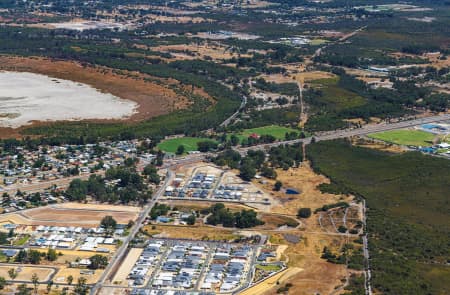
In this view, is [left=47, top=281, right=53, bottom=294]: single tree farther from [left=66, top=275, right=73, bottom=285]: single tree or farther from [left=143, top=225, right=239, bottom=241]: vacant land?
[left=143, top=225, right=239, bottom=241]: vacant land

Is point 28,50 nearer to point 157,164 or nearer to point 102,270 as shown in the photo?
point 157,164

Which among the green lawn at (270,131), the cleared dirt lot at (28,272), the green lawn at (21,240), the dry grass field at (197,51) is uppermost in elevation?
the dry grass field at (197,51)

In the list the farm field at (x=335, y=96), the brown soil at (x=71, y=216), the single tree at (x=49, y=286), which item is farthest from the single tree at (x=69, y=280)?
the farm field at (x=335, y=96)

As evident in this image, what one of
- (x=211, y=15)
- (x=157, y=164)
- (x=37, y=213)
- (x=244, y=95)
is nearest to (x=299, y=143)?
(x=157, y=164)

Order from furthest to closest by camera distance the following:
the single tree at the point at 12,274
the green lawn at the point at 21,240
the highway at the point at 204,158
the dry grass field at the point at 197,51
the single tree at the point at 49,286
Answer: the dry grass field at the point at 197,51 → the green lawn at the point at 21,240 → the highway at the point at 204,158 → the single tree at the point at 12,274 → the single tree at the point at 49,286

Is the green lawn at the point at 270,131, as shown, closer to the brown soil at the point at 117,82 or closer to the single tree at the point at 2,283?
the brown soil at the point at 117,82

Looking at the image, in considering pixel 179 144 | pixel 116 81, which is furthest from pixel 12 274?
pixel 116 81
